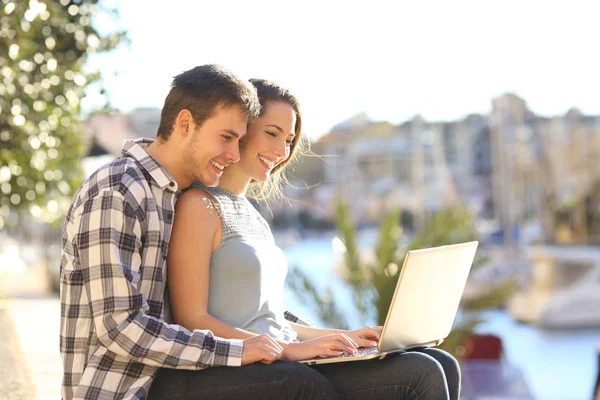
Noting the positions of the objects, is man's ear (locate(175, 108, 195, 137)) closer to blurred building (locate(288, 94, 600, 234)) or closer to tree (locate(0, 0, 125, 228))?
tree (locate(0, 0, 125, 228))

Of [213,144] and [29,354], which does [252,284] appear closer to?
[213,144]

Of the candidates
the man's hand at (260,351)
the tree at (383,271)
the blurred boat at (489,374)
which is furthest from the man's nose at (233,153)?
the blurred boat at (489,374)

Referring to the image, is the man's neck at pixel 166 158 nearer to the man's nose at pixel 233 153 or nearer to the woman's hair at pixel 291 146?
the man's nose at pixel 233 153

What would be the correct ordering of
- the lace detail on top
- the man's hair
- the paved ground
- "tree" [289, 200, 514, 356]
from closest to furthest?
the man's hair → the lace detail on top → the paved ground → "tree" [289, 200, 514, 356]

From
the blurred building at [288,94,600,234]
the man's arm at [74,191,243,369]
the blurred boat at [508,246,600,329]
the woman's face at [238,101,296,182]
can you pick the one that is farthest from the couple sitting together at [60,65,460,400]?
the blurred building at [288,94,600,234]

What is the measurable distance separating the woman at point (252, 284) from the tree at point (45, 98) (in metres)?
2.09

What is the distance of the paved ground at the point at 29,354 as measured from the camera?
3.12m

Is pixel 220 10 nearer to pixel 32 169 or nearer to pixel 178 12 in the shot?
pixel 178 12

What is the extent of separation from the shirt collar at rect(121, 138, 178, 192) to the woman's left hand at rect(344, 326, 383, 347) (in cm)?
62

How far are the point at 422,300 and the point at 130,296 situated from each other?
683 mm

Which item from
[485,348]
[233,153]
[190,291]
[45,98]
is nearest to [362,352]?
[190,291]

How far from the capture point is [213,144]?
226 centimetres

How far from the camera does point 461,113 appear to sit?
32031mm

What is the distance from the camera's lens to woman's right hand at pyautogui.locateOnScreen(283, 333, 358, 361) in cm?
219
